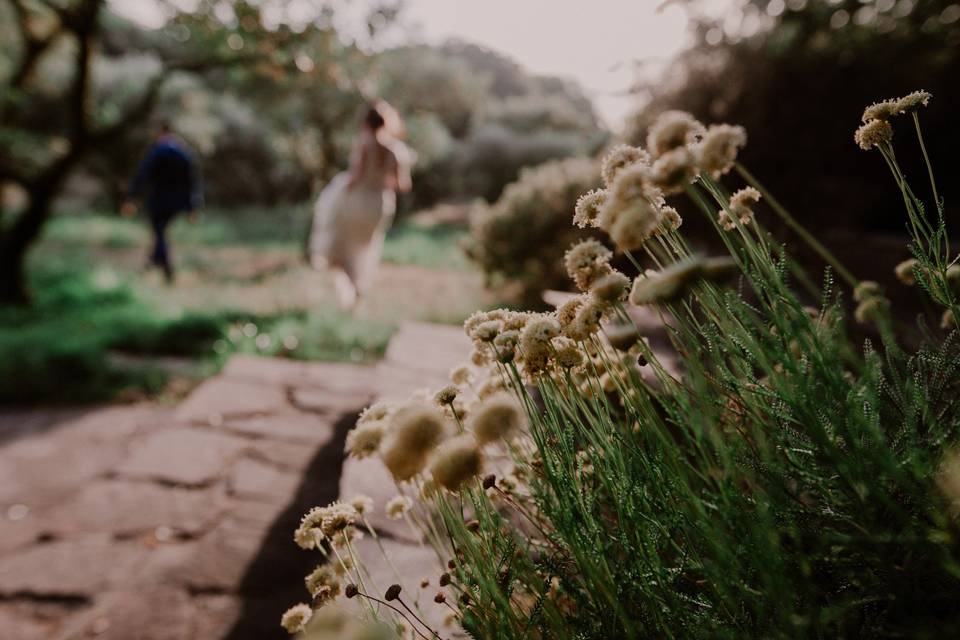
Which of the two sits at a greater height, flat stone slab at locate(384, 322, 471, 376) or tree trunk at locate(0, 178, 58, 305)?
tree trunk at locate(0, 178, 58, 305)

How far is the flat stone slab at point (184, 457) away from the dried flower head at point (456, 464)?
2721 millimetres

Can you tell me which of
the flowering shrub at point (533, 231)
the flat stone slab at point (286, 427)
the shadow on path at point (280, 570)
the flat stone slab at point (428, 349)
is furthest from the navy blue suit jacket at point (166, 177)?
the shadow on path at point (280, 570)

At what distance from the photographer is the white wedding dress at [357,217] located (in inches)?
296

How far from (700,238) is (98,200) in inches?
673

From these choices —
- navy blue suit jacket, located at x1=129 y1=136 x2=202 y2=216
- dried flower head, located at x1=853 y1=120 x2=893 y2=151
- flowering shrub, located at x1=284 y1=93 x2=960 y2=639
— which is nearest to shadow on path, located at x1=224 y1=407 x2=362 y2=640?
flowering shrub, located at x1=284 y1=93 x2=960 y2=639

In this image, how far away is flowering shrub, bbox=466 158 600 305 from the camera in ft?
22.2

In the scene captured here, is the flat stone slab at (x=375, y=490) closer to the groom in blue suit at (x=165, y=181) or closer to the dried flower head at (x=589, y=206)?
the dried flower head at (x=589, y=206)

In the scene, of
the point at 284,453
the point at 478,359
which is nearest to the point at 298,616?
the point at 478,359

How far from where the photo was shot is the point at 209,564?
2529 mm

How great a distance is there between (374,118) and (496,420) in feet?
22.8

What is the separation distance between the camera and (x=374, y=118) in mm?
7336

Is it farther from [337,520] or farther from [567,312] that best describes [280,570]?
[567,312]

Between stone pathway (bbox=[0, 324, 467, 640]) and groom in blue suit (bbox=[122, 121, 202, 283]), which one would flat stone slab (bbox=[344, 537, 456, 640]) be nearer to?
stone pathway (bbox=[0, 324, 467, 640])

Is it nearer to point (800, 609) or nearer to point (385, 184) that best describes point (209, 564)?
point (800, 609)
